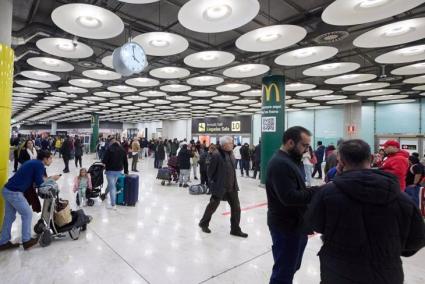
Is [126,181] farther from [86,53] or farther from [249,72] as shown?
[249,72]

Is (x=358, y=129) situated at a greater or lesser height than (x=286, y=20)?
lesser

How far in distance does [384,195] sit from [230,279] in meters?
2.09

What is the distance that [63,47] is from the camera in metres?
6.26

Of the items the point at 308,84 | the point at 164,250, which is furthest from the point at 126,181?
the point at 308,84

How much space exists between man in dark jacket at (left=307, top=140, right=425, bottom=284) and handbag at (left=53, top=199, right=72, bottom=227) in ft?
12.1

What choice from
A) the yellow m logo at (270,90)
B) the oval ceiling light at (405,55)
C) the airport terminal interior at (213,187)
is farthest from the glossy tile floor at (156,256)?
the oval ceiling light at (405,55)

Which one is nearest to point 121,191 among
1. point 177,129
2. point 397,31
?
point 397,31

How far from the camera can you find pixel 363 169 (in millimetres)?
1296

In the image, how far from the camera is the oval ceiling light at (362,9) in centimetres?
404

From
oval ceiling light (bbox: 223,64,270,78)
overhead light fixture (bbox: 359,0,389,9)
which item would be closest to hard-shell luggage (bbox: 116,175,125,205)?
oval ceiling light (bbox: 223,64,270,78)

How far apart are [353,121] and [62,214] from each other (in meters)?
17.7

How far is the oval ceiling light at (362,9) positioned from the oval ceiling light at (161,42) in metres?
3.05

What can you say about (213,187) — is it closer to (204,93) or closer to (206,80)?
(206,80)

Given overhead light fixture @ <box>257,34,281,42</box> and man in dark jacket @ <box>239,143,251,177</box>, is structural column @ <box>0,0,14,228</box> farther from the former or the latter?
man in dark jacket @ <box>239,143,251,177</box>
